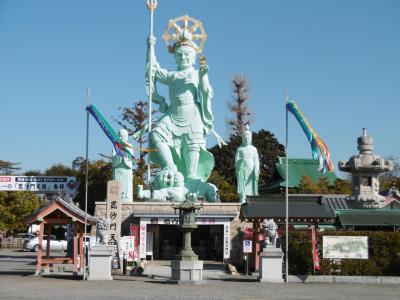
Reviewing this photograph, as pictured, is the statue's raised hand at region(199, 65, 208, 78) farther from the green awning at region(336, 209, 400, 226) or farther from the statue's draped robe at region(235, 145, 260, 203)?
the green awning at region(336, 209, 400, 226)

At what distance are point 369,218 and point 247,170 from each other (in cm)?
821

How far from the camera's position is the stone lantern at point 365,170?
25406 millimetres

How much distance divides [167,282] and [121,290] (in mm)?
2809

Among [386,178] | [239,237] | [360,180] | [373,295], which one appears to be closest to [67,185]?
[239,237]

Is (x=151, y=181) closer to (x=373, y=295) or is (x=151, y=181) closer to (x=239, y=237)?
(x=239, y=237)

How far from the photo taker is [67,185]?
33.1 m

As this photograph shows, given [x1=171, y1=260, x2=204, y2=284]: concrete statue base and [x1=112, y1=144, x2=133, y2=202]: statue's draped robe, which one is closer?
[x1=171, y1=260, x2=204, y2=284]: concrete statue base

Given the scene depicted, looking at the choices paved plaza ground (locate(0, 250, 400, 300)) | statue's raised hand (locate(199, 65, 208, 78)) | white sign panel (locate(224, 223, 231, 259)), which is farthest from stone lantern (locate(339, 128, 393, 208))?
statue's raised hand (locate(199, 65, 208, 78))

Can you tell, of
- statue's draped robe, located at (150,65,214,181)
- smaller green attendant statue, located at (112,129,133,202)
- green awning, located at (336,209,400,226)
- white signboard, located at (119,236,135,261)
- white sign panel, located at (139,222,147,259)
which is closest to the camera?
white signboard, located at (119,236,135,261)

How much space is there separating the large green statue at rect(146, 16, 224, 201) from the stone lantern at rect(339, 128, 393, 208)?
833cm

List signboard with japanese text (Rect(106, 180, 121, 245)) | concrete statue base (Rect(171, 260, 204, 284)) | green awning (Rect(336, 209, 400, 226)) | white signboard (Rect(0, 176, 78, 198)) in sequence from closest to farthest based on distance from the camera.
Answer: concrete statue base (Rect(171, 260, 204, 284)), signboard with japanese text (Rect(106, 180, 121, 245)), green awning (Rect(336, 209, 400, 226)), white signboard (Rect(0, 176, 78, 198))

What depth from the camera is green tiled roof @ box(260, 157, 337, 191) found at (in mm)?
46656

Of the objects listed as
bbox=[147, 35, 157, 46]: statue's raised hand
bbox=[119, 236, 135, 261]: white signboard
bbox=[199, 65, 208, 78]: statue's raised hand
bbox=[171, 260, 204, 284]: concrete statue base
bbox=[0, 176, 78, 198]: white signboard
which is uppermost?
bbox=[147, 35, 157, 46]: statue's raised hand

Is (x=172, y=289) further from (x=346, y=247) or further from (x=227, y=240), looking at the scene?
(x=227, y=240)
